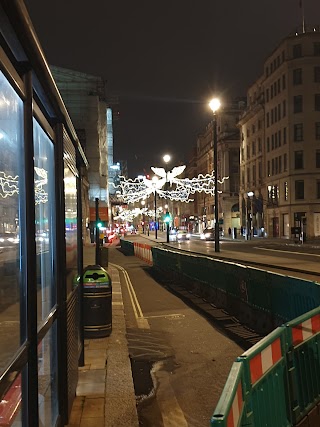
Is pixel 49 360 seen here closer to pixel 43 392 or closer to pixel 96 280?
pixel 43 392

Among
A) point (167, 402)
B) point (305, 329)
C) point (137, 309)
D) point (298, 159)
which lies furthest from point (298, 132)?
point (305, 329)

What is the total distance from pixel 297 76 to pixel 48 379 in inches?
2562

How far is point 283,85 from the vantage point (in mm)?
66812

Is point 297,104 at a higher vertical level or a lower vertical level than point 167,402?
higher

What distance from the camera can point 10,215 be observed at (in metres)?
2.88

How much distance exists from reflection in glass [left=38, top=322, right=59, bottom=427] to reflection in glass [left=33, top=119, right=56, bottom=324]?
0.83 ft

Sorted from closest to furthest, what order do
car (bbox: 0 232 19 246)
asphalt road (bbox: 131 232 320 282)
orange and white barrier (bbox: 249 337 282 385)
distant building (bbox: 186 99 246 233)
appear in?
1. car (bbox: 0 232 19 246)
2. orange and white barrier (bbox: 249 337 282 385)
3. asphalt road (bbox: 131 232 320 282)
4. distant building (bbox: 186 99 246 233)

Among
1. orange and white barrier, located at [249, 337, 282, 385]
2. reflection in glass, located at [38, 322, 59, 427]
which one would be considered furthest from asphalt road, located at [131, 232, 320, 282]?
reflection in glass, located at [38, 322, 59, 427]

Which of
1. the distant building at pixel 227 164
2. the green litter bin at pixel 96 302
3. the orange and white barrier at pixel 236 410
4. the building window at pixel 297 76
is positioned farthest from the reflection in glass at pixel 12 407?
the distant building at pixel 227 164

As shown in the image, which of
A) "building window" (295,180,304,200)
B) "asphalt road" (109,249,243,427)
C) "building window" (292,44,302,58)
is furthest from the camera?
"building window" (292,44,302,58)

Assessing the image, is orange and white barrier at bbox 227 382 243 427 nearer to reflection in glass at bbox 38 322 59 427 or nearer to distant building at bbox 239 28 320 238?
reflection in glass at bbox 38 322 59 427

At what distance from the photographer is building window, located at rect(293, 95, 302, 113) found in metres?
64.2

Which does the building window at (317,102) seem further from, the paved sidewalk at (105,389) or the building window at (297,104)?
the paved sidewalk at (105,389)

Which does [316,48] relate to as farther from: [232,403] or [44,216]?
[232,403]
